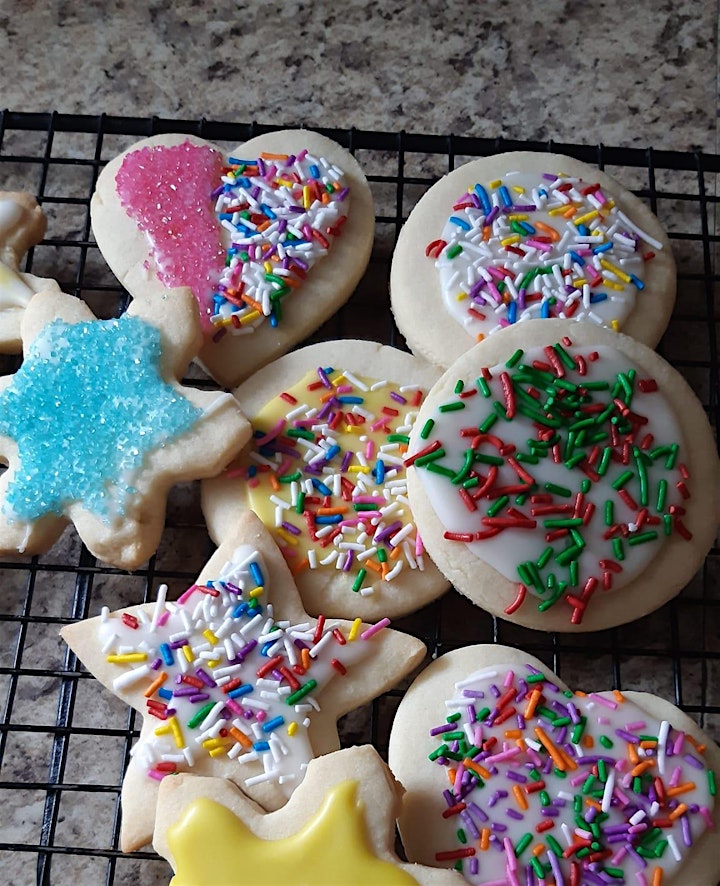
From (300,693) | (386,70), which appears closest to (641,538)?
(300,693)

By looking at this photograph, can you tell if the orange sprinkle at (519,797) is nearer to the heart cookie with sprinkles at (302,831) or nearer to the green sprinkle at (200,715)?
the heart cookie with sprinkles at (302,831)

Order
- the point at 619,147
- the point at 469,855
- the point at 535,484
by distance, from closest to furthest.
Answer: the point at 469,855, the point at 535,484, the point at 619,147

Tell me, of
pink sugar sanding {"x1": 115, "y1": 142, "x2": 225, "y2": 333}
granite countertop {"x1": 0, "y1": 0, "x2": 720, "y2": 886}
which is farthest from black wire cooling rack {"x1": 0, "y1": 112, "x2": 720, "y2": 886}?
pink sugar sanding {"x1": 115, "y1": 142, "x2": 225, "y2": 333}

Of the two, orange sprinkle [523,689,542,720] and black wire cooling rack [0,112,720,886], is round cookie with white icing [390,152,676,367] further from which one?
orange sprinkle [523,689,542,720]

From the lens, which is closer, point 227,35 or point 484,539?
point 484,539

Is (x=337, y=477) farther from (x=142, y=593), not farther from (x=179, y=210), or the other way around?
(x=179, y=210)

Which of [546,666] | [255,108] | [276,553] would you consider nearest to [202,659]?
[276,553]

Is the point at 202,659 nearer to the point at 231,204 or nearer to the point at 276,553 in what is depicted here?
the point at 276,553
